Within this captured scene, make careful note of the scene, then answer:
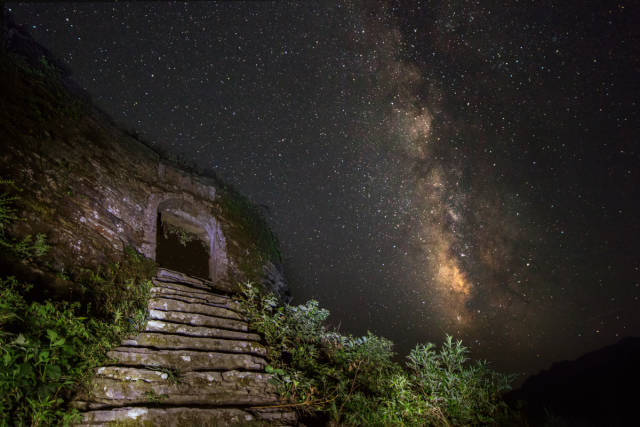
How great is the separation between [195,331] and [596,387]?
146 feet

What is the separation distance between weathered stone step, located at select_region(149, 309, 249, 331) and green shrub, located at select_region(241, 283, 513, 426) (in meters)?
0.41

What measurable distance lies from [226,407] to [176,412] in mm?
605

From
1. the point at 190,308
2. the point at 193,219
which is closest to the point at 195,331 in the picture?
the point at 190,308

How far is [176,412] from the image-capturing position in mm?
2926

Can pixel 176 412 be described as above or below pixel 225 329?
below

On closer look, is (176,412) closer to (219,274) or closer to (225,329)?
(225,329)

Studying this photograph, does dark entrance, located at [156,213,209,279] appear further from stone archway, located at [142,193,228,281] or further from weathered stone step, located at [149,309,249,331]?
weathered stone step, located at [149,309,249,331]

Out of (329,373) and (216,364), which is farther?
(329,373)

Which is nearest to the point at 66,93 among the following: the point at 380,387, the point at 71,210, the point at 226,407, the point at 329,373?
the point at 71,210

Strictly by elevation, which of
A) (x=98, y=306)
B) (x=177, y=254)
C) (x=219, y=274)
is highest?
(x=177, y=254)

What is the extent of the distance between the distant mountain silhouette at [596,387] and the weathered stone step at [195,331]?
26532 mm

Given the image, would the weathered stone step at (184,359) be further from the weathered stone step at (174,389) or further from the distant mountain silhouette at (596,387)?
the distant mountain silhouette at (596,387)

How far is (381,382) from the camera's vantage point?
4.98 metres

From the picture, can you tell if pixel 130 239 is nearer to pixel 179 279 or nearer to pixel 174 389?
pixel 179 279
